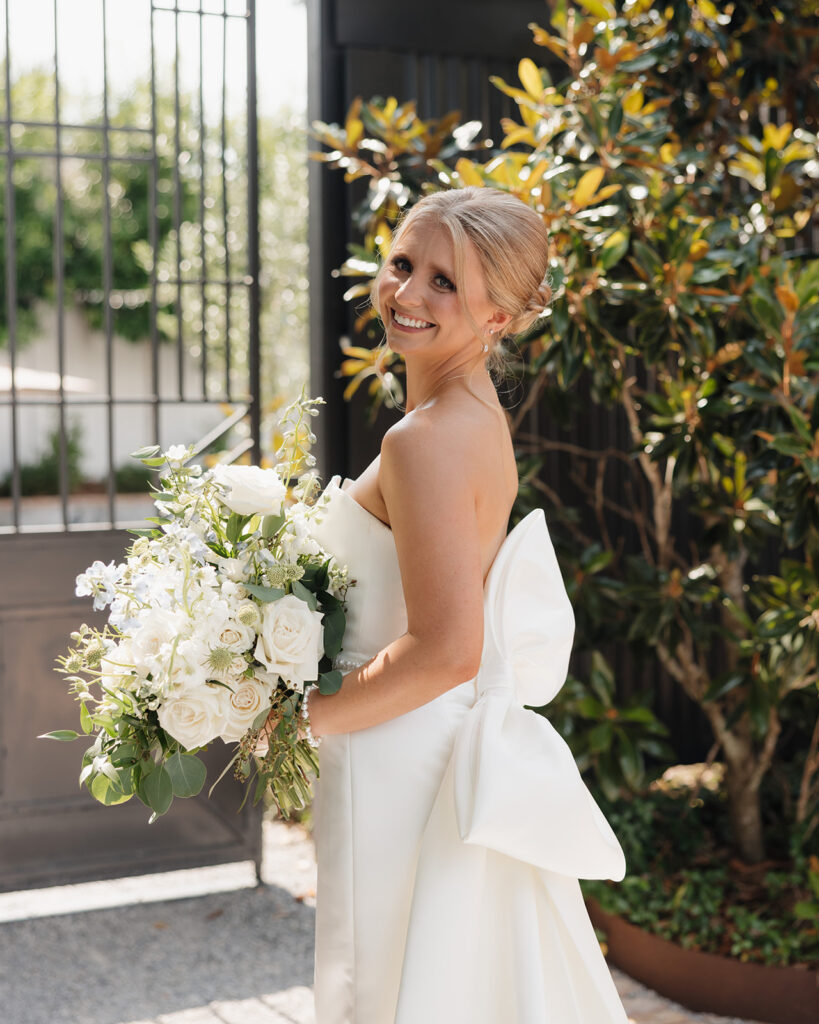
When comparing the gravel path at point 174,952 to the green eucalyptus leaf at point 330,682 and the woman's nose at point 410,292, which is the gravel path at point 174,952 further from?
the woman's nose at point 410,292

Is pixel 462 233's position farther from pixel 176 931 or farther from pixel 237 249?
pixel 237 249

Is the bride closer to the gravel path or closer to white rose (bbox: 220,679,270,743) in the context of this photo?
white rose (bbox: 220,679,270,743)

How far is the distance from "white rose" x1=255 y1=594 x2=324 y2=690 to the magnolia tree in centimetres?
140

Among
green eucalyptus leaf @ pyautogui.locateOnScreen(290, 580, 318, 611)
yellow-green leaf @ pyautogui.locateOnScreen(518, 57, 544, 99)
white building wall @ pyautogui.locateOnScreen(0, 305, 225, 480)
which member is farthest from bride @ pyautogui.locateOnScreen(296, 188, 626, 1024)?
white building wall @ pyautogui.locateOnScreen(0, 305, 225, 480)

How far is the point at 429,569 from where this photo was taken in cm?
154

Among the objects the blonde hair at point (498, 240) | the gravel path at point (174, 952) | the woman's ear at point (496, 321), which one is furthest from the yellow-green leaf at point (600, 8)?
the gravel path at point (174, 952)

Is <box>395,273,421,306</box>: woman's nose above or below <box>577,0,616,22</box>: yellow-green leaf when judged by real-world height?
below

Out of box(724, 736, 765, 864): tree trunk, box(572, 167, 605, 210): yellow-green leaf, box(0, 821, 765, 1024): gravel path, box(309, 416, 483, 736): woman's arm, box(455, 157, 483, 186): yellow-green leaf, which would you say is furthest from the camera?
box(724, 736, 765, 864): tree trunk

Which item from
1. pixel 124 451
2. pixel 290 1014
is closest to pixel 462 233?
pixel 290 1014

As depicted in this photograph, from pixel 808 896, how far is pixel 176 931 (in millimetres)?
1926

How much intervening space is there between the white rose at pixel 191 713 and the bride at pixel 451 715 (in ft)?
0.52

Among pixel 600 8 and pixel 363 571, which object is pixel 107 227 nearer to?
pixel 600 8

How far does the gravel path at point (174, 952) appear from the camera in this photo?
3.05 meters

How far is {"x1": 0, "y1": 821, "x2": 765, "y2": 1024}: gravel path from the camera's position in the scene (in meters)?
3.05
